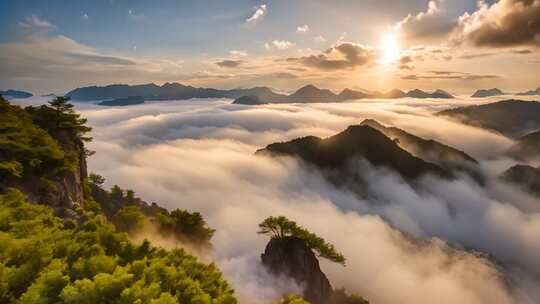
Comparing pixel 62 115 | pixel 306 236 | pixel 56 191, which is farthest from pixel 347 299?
pixel 62 115

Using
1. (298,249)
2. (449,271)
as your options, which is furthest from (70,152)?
(449,271)

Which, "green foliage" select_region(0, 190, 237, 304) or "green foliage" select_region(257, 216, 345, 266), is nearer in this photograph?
"green foliage" select_region(0, 190, 237, 304)

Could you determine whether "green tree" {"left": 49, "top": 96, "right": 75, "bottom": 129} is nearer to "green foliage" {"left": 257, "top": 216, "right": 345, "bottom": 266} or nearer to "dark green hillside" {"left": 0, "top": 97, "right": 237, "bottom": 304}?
"dark green hillside" {"left": 0, "top": 97, "right": 237, "bottom": 304}

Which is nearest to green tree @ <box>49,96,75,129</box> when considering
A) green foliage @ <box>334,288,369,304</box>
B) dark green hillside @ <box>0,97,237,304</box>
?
dark green hillside @ <box>0,97,237,304</box>

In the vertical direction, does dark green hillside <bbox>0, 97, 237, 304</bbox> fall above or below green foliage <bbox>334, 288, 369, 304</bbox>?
above

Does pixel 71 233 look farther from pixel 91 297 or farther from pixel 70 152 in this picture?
pixel 70 152

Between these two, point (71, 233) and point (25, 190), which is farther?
point (25, 190)

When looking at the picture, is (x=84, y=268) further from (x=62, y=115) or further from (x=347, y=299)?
(x=347, y=299)
